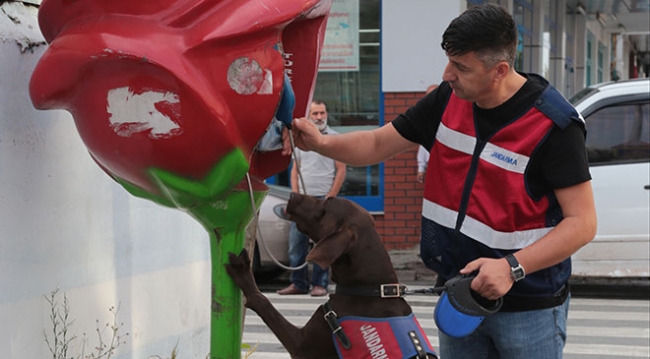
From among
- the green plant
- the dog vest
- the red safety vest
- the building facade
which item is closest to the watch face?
the red safety vest

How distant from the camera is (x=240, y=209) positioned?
3.01 meters

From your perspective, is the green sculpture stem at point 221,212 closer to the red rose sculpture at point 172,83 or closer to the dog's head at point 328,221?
the red rose sculpture at point 172,83

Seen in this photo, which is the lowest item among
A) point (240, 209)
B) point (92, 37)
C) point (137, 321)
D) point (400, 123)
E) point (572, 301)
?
point (572, 301)

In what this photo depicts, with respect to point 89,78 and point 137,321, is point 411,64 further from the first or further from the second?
point 89,78

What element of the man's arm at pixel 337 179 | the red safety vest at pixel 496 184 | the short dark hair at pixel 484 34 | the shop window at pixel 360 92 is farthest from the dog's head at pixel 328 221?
the shop window at pixel 360 92

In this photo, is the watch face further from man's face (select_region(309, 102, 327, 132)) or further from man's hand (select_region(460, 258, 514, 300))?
man's face (select_region(309, 102, 327, 132))

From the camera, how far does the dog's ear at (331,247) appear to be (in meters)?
3.27

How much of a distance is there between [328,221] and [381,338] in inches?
18.6

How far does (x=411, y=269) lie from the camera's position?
10.7 m

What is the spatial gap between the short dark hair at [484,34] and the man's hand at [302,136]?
1.93 feet

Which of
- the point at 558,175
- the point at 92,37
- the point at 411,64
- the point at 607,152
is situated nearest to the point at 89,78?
the point at 92,37

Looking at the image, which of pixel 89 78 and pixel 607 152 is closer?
pixel 89 78

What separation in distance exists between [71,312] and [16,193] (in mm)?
559

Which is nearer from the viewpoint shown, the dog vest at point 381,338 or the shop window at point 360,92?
the dog vest at point 381,338
